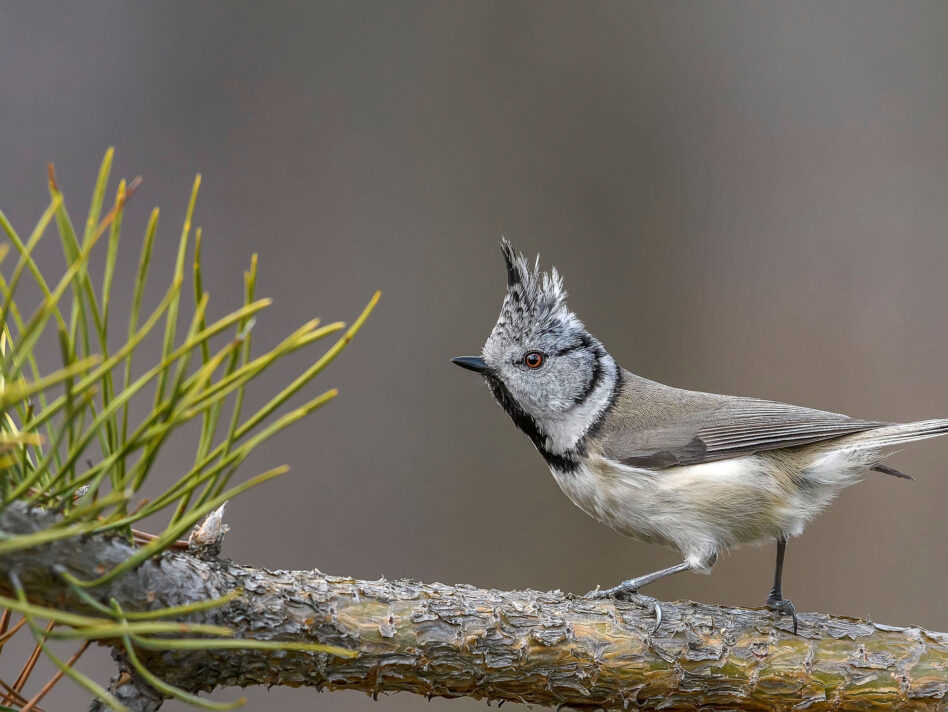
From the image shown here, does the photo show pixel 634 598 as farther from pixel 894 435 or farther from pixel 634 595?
pixel 894 435

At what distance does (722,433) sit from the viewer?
238cm

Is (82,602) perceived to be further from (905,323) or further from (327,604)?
(905,323)

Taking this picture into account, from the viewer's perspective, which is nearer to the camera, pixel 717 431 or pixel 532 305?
pixel 717 431

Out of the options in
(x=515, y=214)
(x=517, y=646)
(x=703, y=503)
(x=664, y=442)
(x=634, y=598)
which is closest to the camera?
(x=517, y=646)

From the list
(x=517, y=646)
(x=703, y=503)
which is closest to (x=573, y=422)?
(x=703, y=503)

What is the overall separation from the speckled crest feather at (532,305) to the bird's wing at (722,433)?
1.21 ft

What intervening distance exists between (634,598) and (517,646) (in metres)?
0.35

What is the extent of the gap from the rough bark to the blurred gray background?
5.21 ft

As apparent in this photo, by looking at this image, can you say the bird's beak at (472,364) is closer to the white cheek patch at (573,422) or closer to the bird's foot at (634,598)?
the white cheek patch at (573,422)

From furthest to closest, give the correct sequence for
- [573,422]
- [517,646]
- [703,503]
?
[573,422]
[703,503]
[517,646]

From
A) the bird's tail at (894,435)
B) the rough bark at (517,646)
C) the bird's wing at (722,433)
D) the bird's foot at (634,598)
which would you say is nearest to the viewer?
the rough bark at (517,646)

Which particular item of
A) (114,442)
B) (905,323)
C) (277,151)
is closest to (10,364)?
(114,442)

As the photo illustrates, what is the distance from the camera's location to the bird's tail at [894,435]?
2.14 metres

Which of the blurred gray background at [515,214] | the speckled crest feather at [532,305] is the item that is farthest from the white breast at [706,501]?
the blurred gray background at [515,214]
